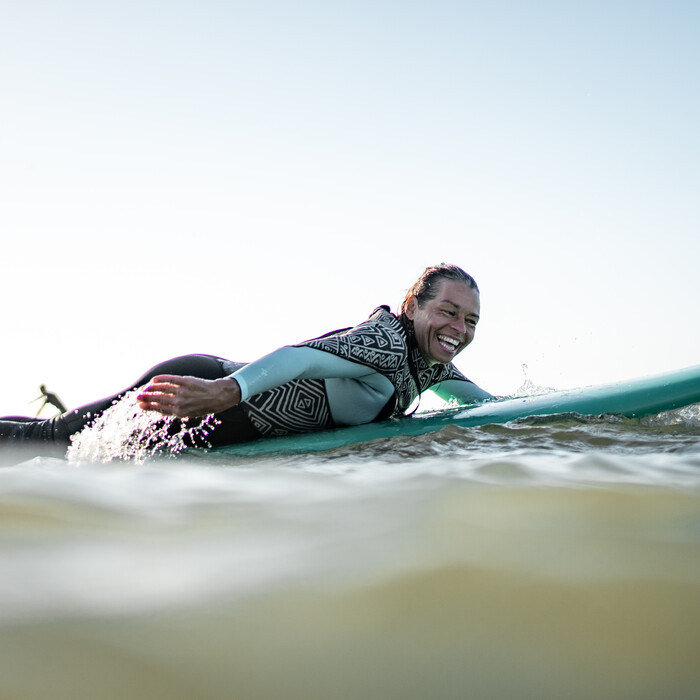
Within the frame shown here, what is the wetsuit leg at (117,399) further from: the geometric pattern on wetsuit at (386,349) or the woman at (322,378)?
the geometric pattern on wetsuit at (386,349)

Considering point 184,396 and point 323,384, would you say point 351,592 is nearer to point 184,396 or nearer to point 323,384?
point 184,396

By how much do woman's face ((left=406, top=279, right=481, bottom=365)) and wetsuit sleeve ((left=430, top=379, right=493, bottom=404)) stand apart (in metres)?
0.61

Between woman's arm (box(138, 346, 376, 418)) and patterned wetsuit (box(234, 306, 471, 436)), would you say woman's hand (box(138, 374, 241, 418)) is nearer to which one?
woman's arm (box(138, 346, 376, 418))

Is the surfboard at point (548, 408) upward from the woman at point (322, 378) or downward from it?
downward

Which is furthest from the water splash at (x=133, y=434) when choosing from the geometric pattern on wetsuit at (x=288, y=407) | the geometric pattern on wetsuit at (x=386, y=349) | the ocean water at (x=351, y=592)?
the ocean water at (x=351, y=592)

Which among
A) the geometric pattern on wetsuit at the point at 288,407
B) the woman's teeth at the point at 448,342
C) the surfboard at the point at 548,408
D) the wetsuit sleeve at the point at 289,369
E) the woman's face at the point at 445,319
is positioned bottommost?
the surfboard at the point at 548,408

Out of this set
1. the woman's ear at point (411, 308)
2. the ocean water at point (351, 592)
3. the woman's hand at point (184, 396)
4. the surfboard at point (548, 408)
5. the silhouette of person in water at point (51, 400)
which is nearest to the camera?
the ocean water at point (351, 592)

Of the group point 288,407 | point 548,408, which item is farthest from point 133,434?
point 548,408

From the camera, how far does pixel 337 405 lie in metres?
2.95

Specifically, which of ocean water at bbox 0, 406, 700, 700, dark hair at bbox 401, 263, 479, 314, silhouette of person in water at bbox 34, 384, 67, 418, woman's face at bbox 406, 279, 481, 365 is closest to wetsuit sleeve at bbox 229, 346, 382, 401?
woman's face at bbox 406, 279, 481, 365

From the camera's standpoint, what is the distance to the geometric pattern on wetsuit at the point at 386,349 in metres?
2.73

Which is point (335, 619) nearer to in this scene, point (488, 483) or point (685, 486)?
point (488, 483)

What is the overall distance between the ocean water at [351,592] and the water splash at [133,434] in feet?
4.94

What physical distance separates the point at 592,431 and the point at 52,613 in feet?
6.49
